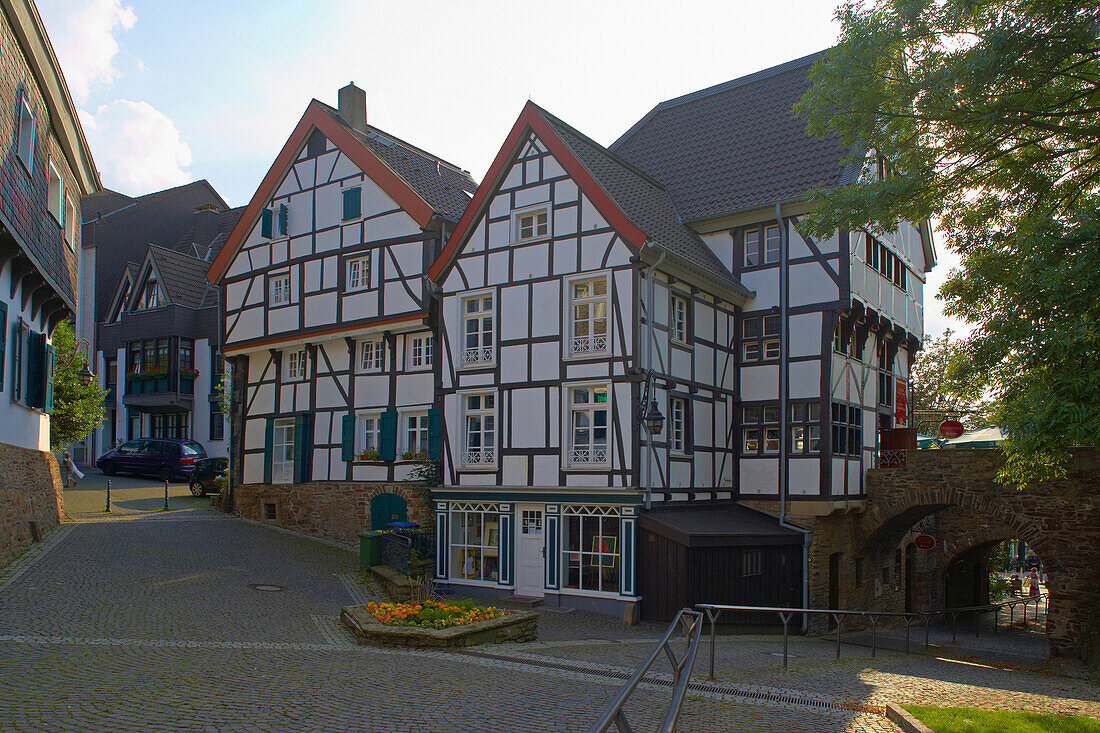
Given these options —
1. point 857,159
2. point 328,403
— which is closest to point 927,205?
point 857,159

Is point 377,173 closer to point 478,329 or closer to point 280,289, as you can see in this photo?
point 280,289

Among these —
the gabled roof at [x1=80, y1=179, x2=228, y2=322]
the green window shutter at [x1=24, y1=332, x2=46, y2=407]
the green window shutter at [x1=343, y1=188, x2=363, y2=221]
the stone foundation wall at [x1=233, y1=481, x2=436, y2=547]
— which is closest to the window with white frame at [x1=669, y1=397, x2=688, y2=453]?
the stone foundation wall at [x1=233, y1=481, x2=436, y2=547]

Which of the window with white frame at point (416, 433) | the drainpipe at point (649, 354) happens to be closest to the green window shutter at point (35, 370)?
the window with white frame at point (416, 433)

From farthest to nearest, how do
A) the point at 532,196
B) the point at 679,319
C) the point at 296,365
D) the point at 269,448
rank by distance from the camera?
the point at 269,448 → the point at 296,365 → the point at 532,196 → the point at 679,319

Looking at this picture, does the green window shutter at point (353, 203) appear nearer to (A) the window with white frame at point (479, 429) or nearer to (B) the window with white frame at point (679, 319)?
(A) the window with white frame at point (479, 429)

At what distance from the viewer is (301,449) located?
25516 mm

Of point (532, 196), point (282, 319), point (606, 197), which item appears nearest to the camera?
point (606, 197)

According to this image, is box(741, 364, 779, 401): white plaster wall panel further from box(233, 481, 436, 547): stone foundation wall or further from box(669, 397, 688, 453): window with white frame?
box(233, 481, 436, 547): stone foundation wall

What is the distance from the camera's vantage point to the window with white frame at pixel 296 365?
2619 cm

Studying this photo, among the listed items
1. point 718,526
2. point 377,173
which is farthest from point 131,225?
point 718,526

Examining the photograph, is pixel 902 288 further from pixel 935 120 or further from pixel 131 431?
pixel 131 431

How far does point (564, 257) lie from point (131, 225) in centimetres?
3537

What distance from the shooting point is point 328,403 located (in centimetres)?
2533

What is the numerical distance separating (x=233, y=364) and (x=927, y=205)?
21.4 meters
